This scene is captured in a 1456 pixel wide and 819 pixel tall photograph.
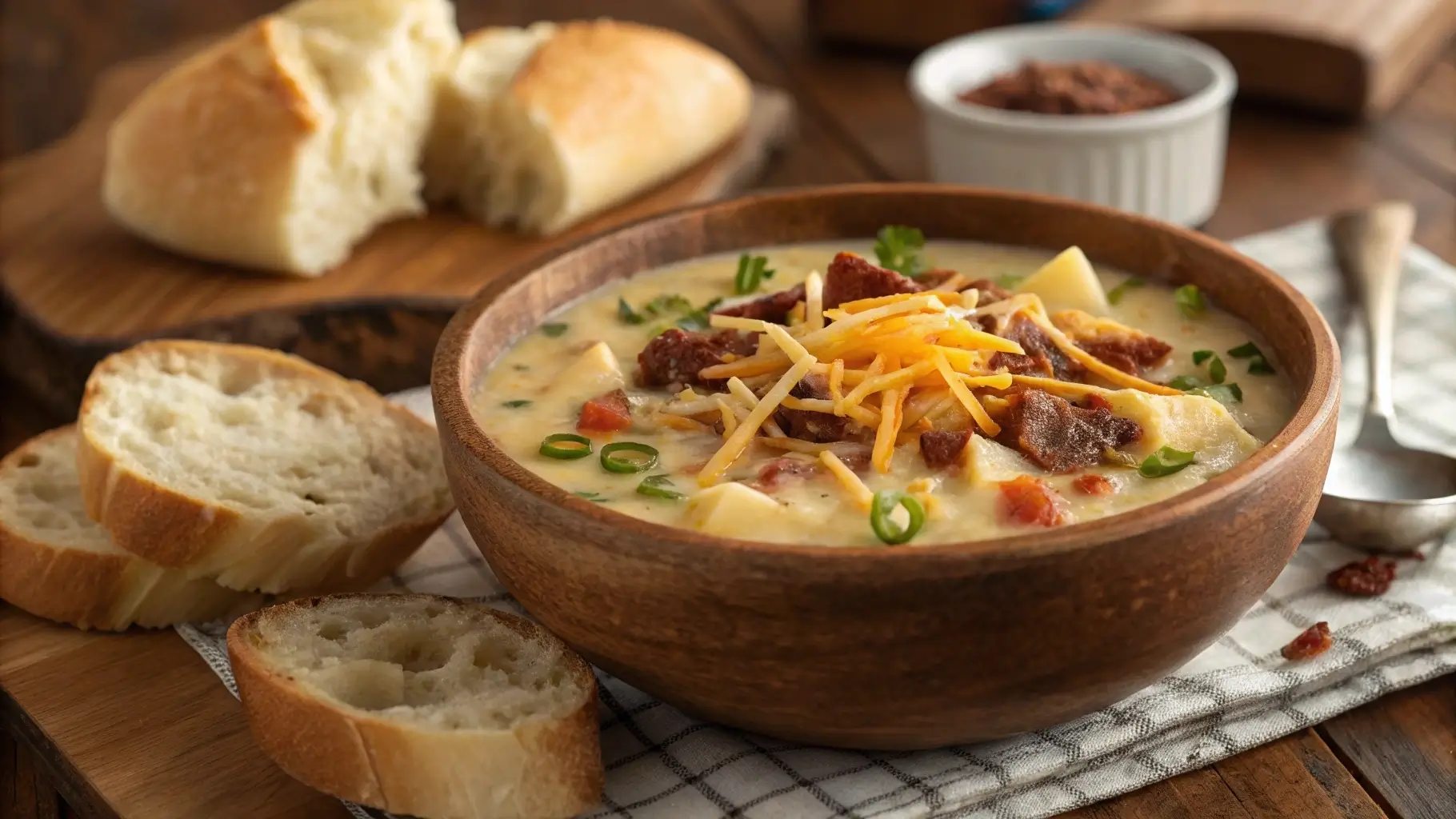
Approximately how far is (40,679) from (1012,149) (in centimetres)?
275

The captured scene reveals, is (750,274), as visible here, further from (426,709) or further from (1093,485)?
(426,709)

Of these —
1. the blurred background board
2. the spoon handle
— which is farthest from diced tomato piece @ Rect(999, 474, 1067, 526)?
the blurred background board

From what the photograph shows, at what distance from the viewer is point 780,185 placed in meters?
4.85

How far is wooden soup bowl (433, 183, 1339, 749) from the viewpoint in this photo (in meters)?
2.03

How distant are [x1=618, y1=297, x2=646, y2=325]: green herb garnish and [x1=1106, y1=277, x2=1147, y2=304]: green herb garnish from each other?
2.93ft

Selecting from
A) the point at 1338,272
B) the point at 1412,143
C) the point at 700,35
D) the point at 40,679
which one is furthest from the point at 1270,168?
the point at 40,679

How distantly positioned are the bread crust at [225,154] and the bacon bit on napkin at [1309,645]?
261 cm

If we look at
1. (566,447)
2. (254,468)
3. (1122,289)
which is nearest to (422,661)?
(566,447)

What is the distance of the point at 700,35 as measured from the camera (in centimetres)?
586

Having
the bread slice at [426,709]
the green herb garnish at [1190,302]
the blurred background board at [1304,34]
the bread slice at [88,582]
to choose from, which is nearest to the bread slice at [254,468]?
the bread slice at [88,582]

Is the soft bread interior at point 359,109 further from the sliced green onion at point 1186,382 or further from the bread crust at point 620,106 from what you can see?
the sliced green onion at point 1186,382

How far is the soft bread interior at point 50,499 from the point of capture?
113 inches

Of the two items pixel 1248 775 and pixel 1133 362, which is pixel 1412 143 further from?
pixel 1248 775

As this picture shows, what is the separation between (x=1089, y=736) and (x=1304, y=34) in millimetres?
3171
